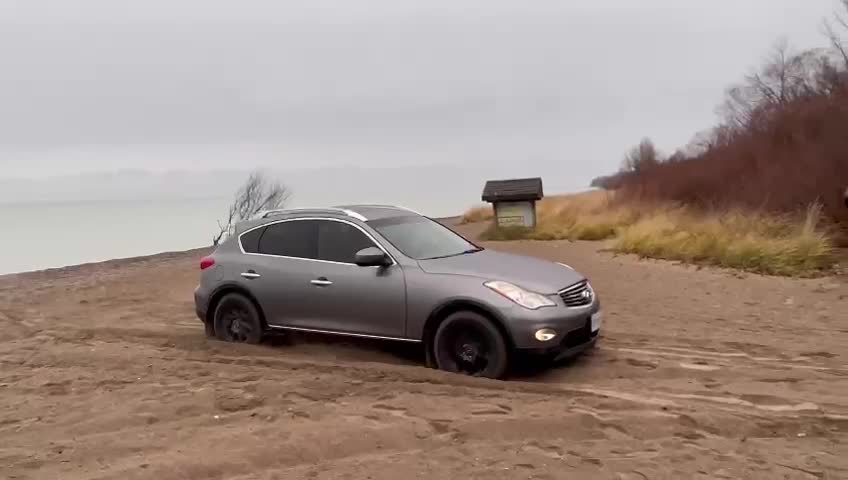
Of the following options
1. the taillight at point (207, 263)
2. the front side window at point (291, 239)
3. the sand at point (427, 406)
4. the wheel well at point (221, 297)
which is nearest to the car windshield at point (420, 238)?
the front side window at point (291, 239)

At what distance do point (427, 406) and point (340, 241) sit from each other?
2.49 meters

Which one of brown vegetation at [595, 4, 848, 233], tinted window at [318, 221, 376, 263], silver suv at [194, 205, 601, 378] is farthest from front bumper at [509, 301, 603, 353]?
brown vegetation at [595, 4, 848, 233]

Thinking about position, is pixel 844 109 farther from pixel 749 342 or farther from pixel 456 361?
pixel 456 361

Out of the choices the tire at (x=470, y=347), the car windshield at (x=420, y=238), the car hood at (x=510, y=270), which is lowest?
the tire at (x=470, y=347)

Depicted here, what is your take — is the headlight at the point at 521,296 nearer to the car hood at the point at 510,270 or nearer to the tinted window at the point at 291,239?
the car hood at the point at 510,270

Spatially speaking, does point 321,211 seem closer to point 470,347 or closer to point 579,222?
point 470,347

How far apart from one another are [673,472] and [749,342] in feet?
13.1

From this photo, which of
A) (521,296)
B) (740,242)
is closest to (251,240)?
(521,296)

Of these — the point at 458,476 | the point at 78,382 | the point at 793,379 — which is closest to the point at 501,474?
the point at 458,476

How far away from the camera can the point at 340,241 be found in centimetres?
802

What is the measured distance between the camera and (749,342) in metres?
8.17

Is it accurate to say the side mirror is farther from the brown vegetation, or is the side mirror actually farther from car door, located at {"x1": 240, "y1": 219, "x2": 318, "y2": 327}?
the brown vegetation

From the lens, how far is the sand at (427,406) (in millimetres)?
4910

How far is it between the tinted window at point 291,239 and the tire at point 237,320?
598 millimetres
